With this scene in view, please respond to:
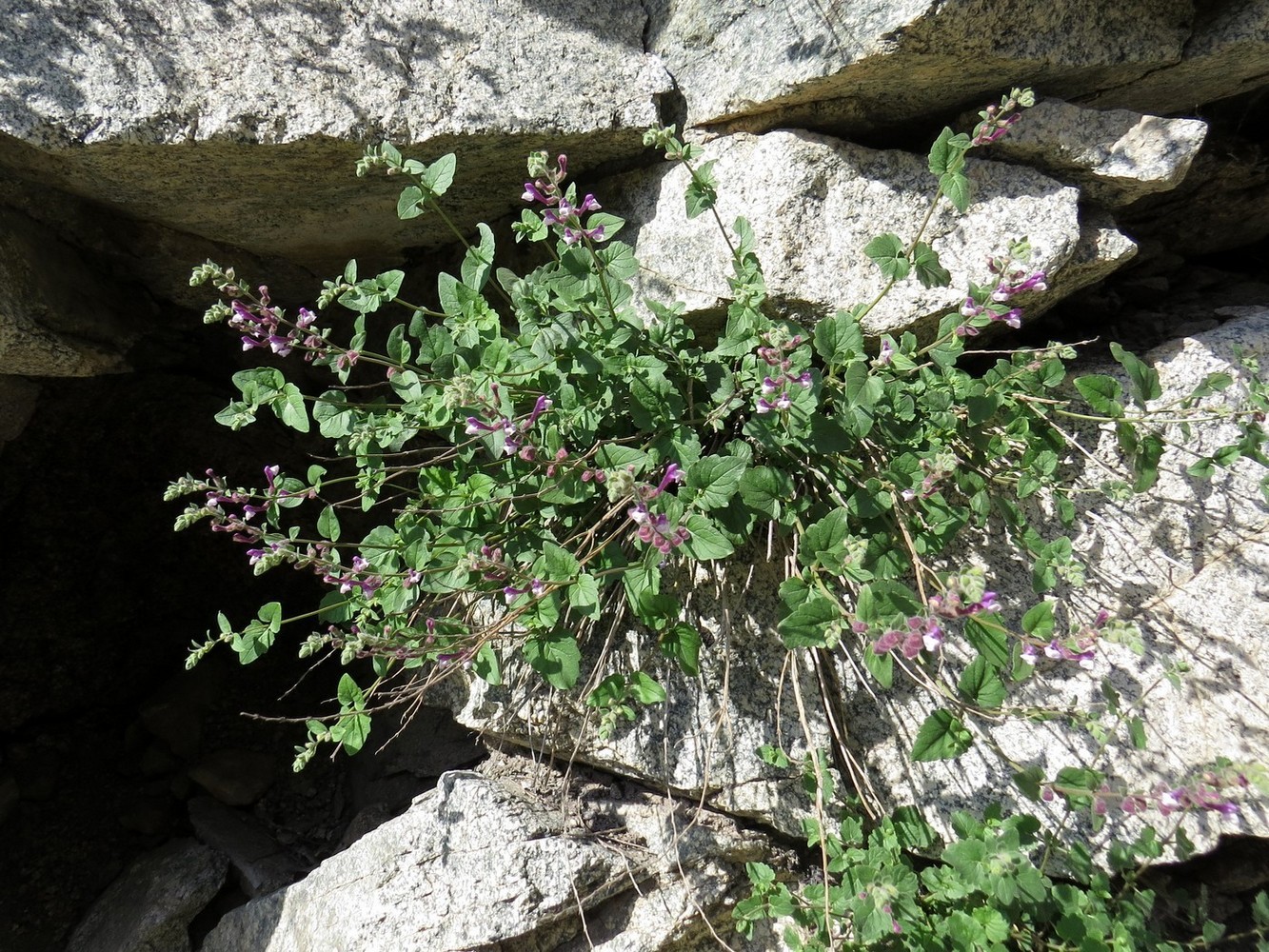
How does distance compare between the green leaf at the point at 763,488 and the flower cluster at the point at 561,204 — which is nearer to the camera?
the flower cluster at the point at 561,204

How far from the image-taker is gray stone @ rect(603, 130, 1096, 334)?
2.68 meters

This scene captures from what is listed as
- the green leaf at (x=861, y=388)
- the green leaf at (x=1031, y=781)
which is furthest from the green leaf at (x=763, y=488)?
the green leaf at (x=1031, y=781)

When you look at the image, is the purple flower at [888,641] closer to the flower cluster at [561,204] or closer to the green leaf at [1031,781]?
the green leaf at [1031,781]

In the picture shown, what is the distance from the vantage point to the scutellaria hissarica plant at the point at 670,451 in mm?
2199

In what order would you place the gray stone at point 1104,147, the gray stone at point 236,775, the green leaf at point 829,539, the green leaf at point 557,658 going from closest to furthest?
the green leaf at point 829,539, the green leaf at point 557,658, the gray stone at point 1104,147, the gray stone at point 236,775

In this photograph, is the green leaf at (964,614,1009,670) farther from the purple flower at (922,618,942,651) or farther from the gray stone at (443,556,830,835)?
the gray stone at (443,556,830,835)

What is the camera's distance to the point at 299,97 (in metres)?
2.62

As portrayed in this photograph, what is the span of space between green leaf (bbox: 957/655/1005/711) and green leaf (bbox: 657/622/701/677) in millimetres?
693

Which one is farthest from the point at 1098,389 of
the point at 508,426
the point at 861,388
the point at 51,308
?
the point at 51,308

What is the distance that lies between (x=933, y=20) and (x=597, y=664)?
205 centimetres

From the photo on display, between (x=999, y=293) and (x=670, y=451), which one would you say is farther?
(x=670, y=451)

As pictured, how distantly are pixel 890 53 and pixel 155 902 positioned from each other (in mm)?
4235

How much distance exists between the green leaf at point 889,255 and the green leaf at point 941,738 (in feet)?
3.47

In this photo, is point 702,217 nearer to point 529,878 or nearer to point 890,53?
point 890,53
